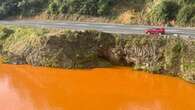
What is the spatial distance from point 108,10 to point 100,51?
45.5 ft

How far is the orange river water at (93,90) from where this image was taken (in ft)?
125

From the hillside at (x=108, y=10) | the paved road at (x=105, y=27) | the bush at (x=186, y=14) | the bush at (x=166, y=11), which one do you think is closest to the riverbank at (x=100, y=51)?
the paved road at (x=105, y=27)

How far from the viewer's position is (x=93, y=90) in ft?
137

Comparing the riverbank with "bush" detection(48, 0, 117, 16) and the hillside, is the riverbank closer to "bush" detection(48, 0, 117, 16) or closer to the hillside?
the hillside

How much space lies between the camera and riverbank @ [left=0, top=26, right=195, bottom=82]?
4422 centimetres

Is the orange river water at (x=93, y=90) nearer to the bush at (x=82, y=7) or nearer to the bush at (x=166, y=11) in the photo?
the bush at (x=166, y=11)

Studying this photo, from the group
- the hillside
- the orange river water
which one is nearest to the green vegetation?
the hillside

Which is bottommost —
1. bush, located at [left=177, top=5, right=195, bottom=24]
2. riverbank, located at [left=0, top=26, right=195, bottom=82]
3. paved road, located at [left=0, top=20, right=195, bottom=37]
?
riverbank, located at [left=0, top=26, right=195, bottom=82]

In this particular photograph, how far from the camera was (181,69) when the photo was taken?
141 ft

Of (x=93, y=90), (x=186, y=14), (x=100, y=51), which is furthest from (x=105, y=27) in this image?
(x=93, y=90)

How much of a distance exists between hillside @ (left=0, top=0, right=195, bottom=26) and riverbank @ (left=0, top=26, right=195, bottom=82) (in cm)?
934

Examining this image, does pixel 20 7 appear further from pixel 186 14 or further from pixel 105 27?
pixel 186 14

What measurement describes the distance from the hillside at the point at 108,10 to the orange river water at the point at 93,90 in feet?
39.9

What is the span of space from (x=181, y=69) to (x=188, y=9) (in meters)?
13.8
